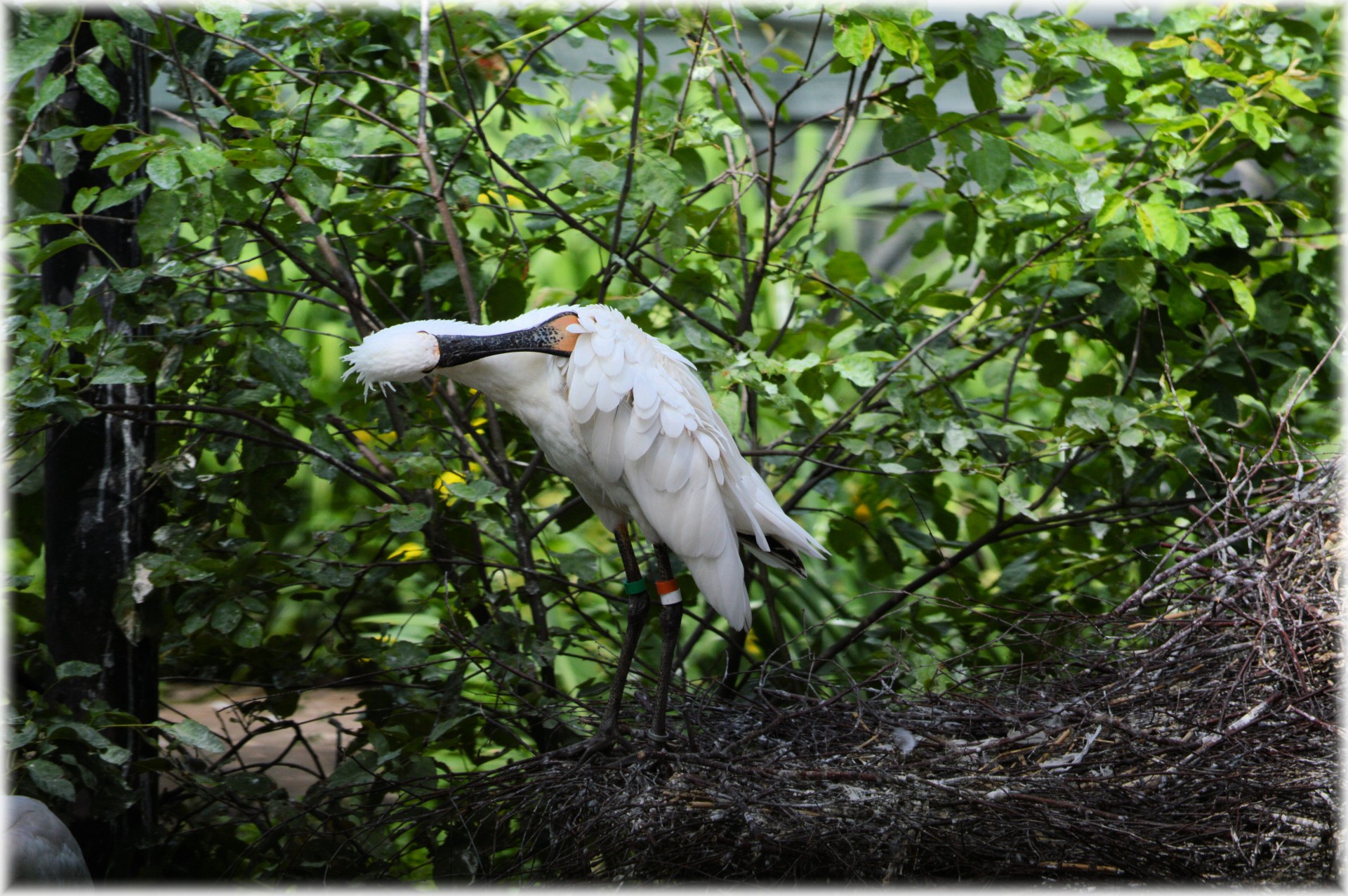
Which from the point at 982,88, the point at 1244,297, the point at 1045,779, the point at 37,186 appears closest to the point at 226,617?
the point at 37,186

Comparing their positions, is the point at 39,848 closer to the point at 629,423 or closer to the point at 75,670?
the point at 75,670

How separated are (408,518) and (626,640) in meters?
0.55

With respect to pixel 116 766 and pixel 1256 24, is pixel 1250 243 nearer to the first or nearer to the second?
pixel 1256 24

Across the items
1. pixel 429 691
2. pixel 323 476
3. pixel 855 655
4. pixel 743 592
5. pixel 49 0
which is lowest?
pixel 855 655

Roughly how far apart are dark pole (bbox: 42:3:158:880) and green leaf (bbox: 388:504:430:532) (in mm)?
652

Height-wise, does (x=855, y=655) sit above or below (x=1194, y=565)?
below

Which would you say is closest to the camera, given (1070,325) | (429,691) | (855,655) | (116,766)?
(116,766)

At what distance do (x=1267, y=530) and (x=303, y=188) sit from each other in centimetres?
209

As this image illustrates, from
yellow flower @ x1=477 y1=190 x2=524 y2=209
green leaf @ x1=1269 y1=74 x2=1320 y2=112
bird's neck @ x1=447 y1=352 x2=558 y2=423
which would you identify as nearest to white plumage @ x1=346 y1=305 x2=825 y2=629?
bird's neck @ x1=447 y1=352 x2=558 y2=423

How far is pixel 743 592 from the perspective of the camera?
7.50 feet

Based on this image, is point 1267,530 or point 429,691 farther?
point 429,691

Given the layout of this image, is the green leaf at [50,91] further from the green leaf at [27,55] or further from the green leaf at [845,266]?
the green leaf at [845,266]

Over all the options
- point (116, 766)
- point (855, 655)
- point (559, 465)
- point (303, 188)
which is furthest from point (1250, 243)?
point (116, 766)

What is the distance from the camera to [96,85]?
Answer: 2.09 metres
